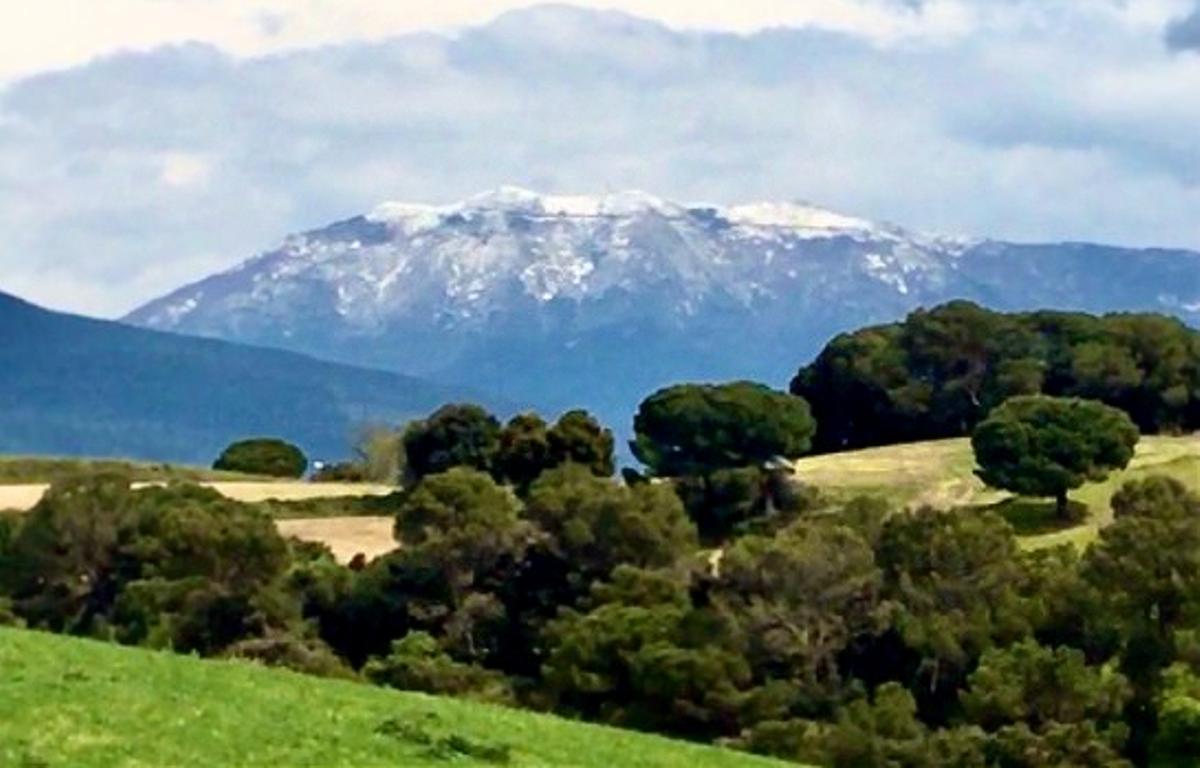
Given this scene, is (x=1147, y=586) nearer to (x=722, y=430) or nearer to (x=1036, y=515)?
(x=1036, y=515)

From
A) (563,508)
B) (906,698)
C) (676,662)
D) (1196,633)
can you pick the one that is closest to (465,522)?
(563,508)

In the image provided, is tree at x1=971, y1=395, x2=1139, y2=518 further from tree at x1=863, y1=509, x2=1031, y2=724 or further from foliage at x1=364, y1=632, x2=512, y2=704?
foliage at x1=364, y1=632, x2=512, y2=704

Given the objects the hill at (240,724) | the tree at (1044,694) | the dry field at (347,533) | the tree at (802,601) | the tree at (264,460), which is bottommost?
the tree at (1044,694)

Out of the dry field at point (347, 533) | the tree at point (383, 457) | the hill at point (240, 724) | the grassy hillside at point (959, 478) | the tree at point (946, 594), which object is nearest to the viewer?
the hill at point (240, 724)

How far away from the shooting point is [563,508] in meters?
78.8

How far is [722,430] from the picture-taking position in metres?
104

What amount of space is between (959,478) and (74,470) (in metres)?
48.8

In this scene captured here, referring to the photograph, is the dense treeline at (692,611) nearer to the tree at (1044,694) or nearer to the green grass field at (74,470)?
the tree at (1044,694)

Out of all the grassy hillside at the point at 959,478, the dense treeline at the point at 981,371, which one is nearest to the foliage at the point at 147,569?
the grassy hillside at the point at 959,478

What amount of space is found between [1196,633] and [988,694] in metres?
6.43

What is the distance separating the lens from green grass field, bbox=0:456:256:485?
121188 mm

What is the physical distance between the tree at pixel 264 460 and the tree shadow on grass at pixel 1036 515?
2352 inches

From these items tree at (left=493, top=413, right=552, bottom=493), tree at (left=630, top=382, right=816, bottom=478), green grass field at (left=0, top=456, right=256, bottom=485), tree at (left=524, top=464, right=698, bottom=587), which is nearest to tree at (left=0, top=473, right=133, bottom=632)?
tree at (left=524, top=464, right=698, bottom=587)

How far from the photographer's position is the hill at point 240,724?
23.9 metres
